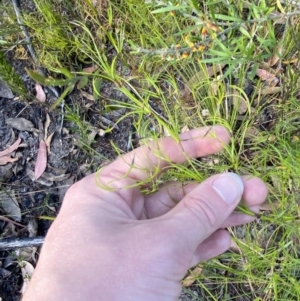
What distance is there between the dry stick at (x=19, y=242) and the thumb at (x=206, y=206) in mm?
832

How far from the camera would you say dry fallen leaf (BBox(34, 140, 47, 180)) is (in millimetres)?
2107

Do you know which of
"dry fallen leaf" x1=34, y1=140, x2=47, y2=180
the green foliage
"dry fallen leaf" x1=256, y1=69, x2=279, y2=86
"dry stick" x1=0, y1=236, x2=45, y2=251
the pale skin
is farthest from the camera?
"dry fallen leaf" x1=34, y1=140, x2=47, y2=180

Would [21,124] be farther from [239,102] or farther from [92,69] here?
[239,102]

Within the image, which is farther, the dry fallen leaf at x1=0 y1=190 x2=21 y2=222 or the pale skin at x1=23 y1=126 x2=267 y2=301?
the dry fallen leaf at x1=0 y1=190 x2=21 y2=222

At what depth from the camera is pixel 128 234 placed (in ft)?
4.29

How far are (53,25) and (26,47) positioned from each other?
0.67 ft

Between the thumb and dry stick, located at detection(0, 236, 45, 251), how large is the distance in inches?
32.7

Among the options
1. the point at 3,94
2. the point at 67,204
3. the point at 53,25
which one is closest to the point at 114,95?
the point at 53,25

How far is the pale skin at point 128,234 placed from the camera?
128 centimetres

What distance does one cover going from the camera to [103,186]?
4.85 feet

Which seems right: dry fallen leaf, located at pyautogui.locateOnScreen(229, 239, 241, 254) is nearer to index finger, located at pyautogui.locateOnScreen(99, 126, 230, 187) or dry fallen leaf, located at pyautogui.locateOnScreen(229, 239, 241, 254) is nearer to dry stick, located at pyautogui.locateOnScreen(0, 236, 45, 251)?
index finger, located at pyautogui.locateOnScreen(99, 126, 230, 187)

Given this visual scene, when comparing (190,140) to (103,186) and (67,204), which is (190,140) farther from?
(67,204)

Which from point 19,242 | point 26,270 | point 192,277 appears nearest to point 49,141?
point 19,242

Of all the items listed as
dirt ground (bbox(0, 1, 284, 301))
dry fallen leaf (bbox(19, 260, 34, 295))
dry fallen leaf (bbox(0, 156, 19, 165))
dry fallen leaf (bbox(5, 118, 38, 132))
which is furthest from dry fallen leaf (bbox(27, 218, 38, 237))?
dry fallen leaf (bbox(5, 118, 38, 132))
